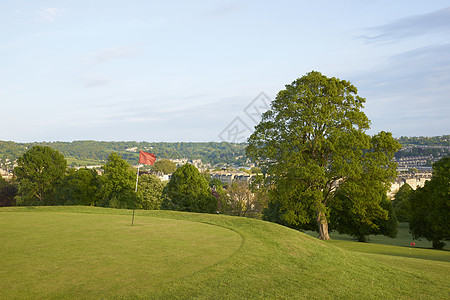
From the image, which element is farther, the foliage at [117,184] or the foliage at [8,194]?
the foliage at [8,194]

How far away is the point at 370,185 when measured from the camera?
86.2 feet

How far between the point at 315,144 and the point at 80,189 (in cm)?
4211

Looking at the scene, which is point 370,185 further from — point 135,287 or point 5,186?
point 5,186

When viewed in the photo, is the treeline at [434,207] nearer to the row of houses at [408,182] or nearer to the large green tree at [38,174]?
the large green tree at [38,174]

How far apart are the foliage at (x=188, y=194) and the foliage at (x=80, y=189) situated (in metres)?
13.6

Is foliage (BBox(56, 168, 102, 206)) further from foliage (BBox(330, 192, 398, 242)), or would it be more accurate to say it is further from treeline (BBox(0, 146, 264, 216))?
foliage (BBox(330, 192, 398, 242))

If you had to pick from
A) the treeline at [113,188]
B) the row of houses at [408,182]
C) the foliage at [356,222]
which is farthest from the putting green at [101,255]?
the row of houses at [408,182]

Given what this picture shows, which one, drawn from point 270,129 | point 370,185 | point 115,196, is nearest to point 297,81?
point 270,129

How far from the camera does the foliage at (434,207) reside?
29078 mm

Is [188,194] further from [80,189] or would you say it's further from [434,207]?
[434,207]


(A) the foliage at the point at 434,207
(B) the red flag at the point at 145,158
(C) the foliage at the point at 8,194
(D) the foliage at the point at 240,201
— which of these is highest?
(B) the red flag at the point at 145,158

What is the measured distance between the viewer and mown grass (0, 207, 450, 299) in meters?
7.43

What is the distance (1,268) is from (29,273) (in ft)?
3.29

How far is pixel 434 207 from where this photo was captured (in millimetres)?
30625
